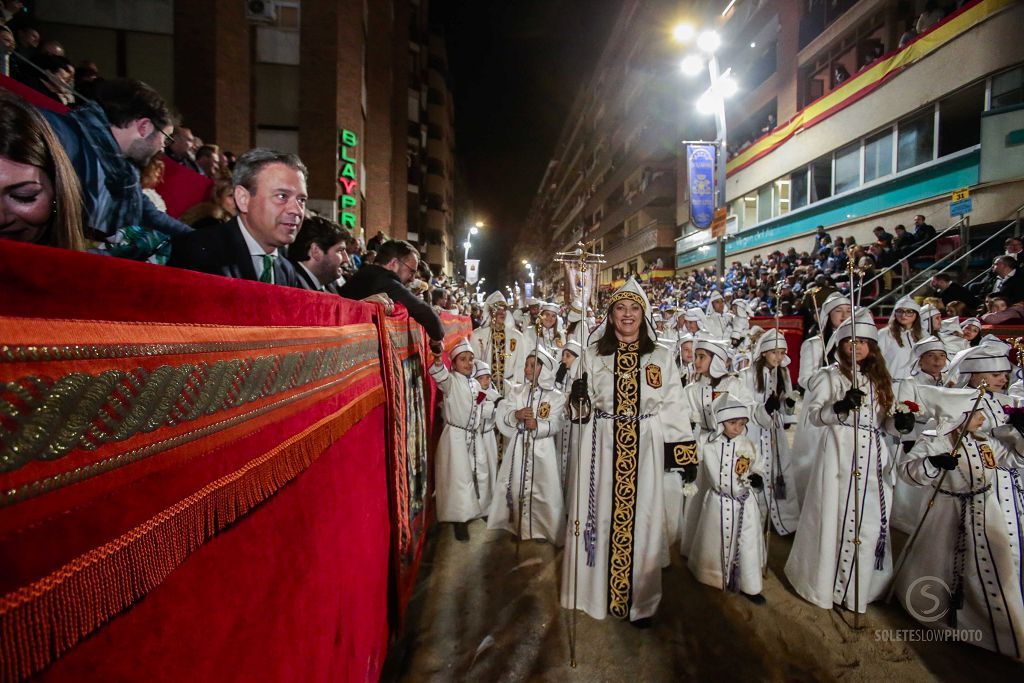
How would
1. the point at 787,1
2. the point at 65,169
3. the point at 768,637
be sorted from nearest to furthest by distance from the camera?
the point at 65,169, the point at 768,637, the point at 787,1

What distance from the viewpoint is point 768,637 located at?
10.6ft

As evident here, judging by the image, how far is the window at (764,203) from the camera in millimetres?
21062

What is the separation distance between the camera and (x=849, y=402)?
3486 mm

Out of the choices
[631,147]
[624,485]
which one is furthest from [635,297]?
[631,147]

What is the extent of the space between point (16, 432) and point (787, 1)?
1094 inches

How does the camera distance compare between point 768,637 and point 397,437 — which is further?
point 768,637

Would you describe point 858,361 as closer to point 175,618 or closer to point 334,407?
point 334,407

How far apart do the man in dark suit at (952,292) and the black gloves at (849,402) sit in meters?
7.45

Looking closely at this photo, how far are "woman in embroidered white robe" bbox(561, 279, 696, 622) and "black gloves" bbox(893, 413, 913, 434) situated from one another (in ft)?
5.01

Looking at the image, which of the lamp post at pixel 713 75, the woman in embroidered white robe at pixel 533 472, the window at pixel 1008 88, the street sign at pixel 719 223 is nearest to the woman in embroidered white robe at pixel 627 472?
the woman in embroidered white robe at pixel 533 472

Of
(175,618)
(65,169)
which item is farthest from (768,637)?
(65,169)

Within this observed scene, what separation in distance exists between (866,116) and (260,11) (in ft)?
65.3

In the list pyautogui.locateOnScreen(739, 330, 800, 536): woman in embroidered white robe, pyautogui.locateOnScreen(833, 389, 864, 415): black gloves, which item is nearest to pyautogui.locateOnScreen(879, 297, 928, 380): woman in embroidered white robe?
pyautogui.locateOnScreen(739, 330, 800, 536): woman in embroidered white robe

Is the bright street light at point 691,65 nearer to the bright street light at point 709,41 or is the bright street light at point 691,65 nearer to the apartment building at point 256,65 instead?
the bright street light at point 709,41
